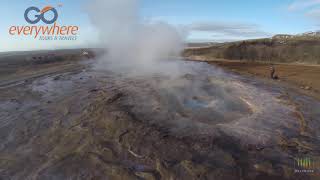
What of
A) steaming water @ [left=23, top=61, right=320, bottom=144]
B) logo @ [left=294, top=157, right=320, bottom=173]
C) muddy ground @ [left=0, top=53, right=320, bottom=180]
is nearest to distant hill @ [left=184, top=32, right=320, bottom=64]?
steaming water @ [left=23, top=61, right=320, bottom=144]

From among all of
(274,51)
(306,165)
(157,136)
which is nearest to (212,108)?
(157,136)

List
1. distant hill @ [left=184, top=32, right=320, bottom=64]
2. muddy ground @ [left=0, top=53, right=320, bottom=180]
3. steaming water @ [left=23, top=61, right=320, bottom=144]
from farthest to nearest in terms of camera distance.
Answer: distant hill @ [left=184, top=32, right=320, bottom=64] < steaming water @ [left=23, top=61, right=320, bottom=144] < muddy ground @ [left=0, top=53, right=320, bottom=180]

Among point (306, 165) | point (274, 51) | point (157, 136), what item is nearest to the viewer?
point (306, 165)

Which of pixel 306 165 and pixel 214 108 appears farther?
pixel 214 108

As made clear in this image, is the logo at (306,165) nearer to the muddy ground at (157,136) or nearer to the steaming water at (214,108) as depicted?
the muddy ground at (157,136)

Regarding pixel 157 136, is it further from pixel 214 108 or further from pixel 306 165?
pixel 306 165

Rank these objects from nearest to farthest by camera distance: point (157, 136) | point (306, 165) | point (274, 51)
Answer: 1. point (306, 165)
2. point (157, 136)
3. point (274, 51)

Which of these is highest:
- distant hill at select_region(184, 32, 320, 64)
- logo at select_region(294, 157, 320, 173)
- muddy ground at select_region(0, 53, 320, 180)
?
distant hill at select_region(184, 32, 320, 64)

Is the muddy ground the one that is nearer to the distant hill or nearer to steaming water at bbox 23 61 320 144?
steaming water at bbox 23 61 320 144
